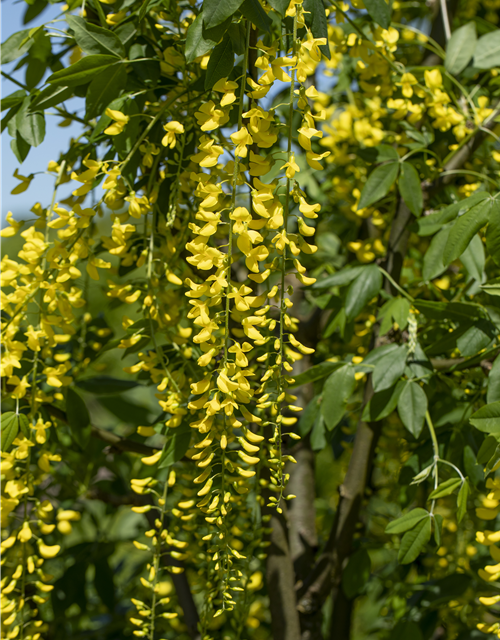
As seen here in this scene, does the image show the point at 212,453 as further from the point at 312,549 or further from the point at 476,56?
the point at 476,56

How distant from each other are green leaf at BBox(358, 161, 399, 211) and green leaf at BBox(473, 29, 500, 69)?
292 mm

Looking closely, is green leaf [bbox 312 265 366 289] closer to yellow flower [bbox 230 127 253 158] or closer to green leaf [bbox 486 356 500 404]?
green leaf [bbox 486 356 500 404]

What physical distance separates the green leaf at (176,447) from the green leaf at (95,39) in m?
0.46

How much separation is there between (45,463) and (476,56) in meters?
0.98

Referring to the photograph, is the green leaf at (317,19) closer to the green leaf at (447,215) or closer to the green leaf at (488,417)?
the green leaf at (447,215)

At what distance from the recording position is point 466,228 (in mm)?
730

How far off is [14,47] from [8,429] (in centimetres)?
53

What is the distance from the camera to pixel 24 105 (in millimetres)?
752

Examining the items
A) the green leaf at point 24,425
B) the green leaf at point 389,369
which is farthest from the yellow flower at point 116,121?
the green leaf at point 389,369

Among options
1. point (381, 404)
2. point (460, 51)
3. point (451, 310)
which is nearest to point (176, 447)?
point (381, 404)

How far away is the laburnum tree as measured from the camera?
0.58 metres

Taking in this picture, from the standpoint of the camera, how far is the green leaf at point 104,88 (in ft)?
2.23

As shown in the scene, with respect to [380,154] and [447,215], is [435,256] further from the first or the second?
[380,154]

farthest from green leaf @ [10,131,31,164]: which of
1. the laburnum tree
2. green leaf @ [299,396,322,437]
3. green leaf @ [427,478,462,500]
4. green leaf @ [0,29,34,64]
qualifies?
green leaf @ [427,478,462,500]
